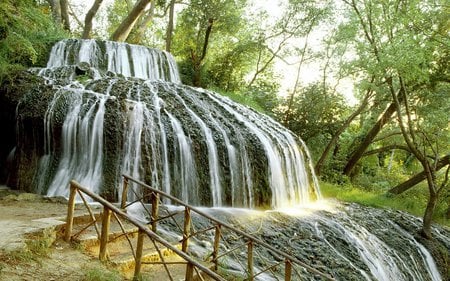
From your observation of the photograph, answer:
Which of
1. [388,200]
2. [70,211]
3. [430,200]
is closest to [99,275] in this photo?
[70,211]

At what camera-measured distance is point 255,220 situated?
26.6 feet

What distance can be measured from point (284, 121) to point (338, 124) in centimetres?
255

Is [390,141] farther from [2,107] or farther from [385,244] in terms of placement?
[2,107]

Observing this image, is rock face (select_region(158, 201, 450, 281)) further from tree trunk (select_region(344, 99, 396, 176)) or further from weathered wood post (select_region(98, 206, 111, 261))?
tree trunk (select_region(344, 99, 396, 176))

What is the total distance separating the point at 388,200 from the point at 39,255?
14.2 m

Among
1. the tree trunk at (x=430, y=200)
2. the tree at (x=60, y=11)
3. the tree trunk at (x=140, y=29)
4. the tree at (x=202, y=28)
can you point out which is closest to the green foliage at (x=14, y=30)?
the tree at (x=202, y=28)

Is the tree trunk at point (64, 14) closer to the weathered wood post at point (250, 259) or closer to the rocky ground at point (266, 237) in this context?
the rocky ground at point (266, 237)

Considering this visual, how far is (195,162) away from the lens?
28.9 feet

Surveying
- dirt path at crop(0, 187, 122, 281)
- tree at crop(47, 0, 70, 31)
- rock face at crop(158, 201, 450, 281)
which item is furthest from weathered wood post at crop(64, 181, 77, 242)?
tree at crop(47, 0, 70, 31)

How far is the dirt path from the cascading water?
257cm

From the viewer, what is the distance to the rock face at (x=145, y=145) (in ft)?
26.6

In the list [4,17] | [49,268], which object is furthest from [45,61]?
[49,268]

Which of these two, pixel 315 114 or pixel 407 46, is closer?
pixel 407 46

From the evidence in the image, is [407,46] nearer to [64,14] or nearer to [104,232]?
[104,232]
